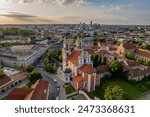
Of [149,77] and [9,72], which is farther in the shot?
[149,77]

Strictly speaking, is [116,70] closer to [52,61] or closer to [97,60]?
[97,60]

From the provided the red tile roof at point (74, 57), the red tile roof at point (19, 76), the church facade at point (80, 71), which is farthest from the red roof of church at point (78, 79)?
the red tile roof at point (19, 76)

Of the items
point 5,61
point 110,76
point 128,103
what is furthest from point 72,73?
point 128,103

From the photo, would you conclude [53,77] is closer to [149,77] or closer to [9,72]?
[9,72]

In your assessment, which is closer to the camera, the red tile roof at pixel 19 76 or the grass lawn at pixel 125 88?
the grass lawn at pixel 125 88

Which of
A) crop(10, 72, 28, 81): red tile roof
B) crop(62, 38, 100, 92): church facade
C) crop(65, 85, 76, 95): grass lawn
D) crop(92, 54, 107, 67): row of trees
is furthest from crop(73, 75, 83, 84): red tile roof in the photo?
crop(92, 54, 107, 67): row of trees

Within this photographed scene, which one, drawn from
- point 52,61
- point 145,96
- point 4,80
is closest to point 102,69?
point 145,96

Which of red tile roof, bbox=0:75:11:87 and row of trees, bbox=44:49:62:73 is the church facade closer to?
row of trees, bbox=44:49:62:73

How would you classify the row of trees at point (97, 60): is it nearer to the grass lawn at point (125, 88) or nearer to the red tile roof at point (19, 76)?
the grass lawn at point (125, 88)
